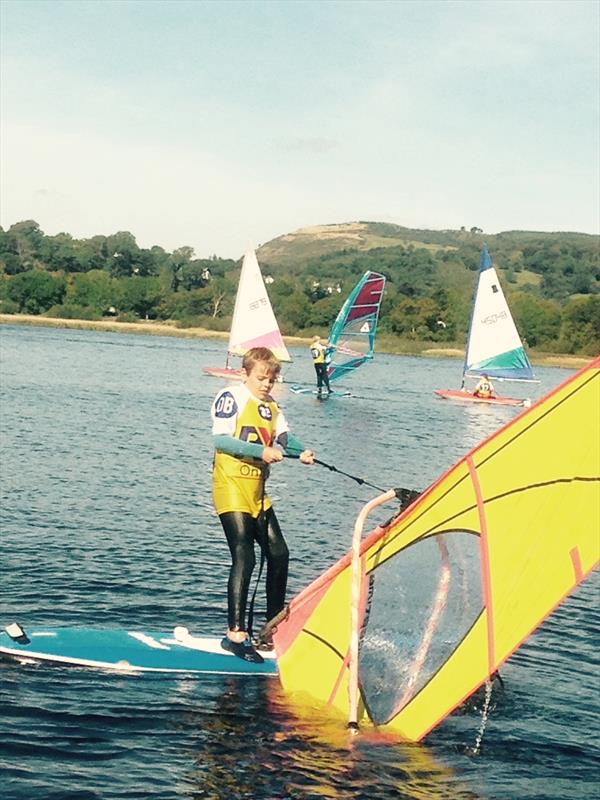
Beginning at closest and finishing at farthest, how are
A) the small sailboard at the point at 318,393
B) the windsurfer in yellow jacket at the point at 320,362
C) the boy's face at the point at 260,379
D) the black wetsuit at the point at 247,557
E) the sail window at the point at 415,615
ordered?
1. the sail window at the point at 415,615
2. the boy's face at the point at 260,379
3. the black wetsuit at the point at 247,557
4. the windsurfer in yellow jacket at the point at 320,362
5. the small sailboard at the point at 318,393

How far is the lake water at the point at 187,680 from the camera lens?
729 centimetres

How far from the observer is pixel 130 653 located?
29.9ft

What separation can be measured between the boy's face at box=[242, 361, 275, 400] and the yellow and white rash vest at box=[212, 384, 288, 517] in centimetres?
5

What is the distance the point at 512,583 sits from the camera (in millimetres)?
7359

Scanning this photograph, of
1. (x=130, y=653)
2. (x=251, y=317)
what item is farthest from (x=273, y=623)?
(x=251, y=317)

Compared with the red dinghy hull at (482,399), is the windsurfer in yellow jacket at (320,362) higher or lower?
higher

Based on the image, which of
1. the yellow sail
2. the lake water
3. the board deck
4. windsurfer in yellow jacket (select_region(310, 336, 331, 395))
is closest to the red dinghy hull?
windsurfer in yellow jacket (select_region(310, 336, 331, 395))

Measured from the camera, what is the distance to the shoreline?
103750mm

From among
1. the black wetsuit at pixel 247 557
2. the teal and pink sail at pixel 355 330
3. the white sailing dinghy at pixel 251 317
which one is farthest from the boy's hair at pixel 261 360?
the white sailing dinghy at pixel 251 317

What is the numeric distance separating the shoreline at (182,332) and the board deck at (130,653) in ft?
305

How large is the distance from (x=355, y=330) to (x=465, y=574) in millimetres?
40276

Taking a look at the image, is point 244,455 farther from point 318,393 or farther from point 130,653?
point 318,393

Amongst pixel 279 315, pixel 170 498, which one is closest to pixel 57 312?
pixel 279 315

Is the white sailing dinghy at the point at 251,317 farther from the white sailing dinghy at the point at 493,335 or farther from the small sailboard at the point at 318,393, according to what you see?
the white sailing dinghy at the point at 493,335
